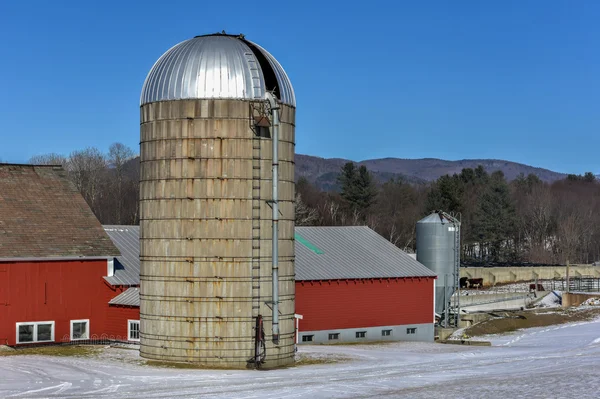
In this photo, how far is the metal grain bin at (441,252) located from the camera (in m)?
55.8

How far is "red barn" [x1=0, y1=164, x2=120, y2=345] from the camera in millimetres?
39656

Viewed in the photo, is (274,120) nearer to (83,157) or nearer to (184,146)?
(184,146)

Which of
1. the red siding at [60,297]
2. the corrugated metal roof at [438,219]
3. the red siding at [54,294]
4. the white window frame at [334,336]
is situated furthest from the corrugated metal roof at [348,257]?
the red siding at [54,294]

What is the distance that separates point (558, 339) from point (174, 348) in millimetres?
25651

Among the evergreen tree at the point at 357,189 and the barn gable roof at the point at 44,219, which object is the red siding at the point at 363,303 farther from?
the evergreen tree at the point at 357,189

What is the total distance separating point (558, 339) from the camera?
5150cm

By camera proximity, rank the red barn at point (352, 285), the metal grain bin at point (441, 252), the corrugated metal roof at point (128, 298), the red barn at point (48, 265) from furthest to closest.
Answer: the metal grain bin at point (441, 252)
the red barn at point (352, 285)
the corrugated metal roof at point (128, 298)
the red barn at point (48, 265)

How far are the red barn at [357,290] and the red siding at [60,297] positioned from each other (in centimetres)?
914

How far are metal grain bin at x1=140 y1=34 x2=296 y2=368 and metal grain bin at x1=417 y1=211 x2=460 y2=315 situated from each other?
2347cm

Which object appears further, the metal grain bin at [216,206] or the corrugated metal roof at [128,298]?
the corrugated metal roof at [128,298]

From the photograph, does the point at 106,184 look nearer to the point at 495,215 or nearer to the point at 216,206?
the point at 495,215

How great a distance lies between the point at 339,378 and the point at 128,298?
1339 cm

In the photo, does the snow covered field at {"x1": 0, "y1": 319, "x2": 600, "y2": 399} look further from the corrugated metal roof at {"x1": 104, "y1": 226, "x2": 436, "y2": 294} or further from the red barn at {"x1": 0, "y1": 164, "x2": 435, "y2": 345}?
the corrugated metal roof at {"x1": 104, "y1": 226, "x2": 436, "y2": 294}

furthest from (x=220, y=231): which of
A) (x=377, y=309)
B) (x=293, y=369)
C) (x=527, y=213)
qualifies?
(x=527, y=213)
